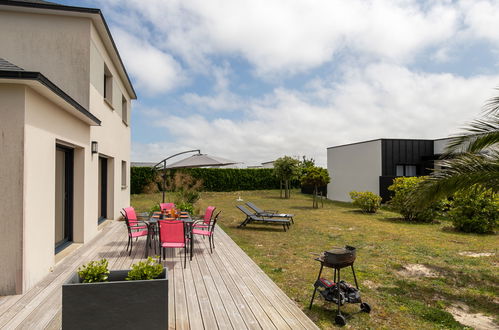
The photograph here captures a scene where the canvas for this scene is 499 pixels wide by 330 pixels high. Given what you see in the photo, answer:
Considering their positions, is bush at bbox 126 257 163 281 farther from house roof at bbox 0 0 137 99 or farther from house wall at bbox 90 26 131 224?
house roof at bbox 0 0 137 99

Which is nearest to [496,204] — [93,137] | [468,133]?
[468,133]

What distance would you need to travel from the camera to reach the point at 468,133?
16.5 feet

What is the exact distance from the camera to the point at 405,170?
1914cm

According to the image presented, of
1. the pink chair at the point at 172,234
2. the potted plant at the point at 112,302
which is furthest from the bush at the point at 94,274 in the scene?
the pink chair at the point at 172,234

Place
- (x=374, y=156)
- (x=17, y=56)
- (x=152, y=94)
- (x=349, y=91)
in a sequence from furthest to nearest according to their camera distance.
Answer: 1. (x=374, y=156)
2. (x=152, y=94)
3. (x=349, y=91)
4. (x=17, y=56)

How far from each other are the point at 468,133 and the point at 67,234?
8.45m

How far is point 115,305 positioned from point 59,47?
22.1 ft

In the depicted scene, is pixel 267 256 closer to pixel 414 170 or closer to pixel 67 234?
pixel 67 234

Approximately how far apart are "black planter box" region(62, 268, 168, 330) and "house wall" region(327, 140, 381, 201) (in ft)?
60.1

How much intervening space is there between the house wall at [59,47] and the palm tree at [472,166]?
24.4 ft

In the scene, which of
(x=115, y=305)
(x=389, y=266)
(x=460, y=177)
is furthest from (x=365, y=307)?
(x=115, y=305)

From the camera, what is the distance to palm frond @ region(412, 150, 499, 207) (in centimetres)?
452

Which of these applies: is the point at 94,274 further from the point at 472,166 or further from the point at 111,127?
the point at 111,127

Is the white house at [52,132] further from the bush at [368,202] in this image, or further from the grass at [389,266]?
the bush at [368,202]
